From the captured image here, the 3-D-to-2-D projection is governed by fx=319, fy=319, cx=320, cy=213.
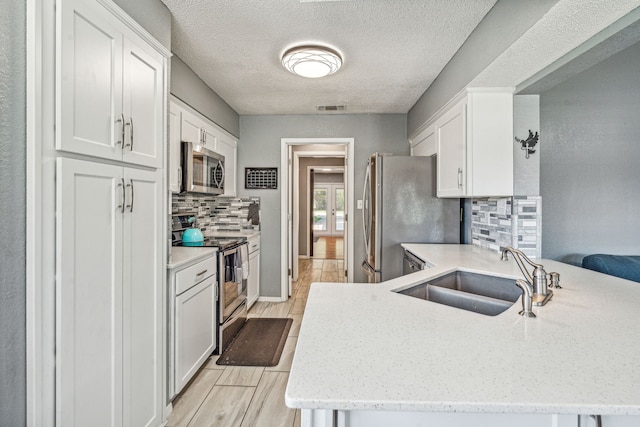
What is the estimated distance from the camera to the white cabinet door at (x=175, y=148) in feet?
7.77

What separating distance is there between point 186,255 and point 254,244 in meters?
1.60

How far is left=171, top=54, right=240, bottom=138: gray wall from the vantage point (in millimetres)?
2403

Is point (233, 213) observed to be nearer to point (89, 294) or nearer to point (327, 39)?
point (327, 39)

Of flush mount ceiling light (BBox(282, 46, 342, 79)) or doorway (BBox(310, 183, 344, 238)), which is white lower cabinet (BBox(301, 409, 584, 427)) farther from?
doorway (BBox(310, 183, 344, 238))

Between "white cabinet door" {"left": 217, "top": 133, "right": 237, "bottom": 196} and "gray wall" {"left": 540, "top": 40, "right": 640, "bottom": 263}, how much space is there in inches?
113

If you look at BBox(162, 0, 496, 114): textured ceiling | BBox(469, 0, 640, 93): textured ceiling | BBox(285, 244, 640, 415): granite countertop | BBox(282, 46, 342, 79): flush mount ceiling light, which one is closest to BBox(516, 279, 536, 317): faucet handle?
BBox(285, 244, 640, 415): granite countertop

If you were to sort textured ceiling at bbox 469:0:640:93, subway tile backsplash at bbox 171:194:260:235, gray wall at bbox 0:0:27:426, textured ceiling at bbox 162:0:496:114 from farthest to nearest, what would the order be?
1. subway tile backsplash at bbox 171:194:260:235
2. textured ceiling at bbox 162:0:496:114
3. textured ceiling at bbox 469:0:640:93
4. gray wall at bbox 0:0:27:426

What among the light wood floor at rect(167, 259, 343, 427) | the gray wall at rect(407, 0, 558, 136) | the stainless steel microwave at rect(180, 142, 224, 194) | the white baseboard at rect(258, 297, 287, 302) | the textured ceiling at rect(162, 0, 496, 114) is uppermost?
the textured ceiling at rect(162, 0, 496, 114)

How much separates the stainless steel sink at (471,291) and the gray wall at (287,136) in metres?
2.08

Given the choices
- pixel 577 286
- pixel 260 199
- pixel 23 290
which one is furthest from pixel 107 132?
pixel 260 199

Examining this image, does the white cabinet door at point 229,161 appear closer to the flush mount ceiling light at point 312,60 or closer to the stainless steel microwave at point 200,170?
the stainless steel microwave at point 200,170

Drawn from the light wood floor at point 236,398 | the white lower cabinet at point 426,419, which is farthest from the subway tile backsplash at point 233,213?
the white lower cabinet at point 426,419

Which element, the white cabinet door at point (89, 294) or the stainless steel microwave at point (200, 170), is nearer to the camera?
the white cabinet door at point (89, 294)

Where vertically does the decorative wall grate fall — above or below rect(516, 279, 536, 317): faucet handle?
above
